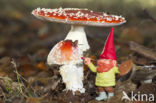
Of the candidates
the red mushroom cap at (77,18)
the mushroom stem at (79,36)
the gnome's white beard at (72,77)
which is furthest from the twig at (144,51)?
the gnome's white beard at (72,77)

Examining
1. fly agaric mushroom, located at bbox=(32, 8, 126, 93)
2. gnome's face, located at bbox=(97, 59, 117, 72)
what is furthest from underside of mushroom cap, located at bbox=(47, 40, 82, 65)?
gnome's face, located at bbox=(97, 59, 117, 72)

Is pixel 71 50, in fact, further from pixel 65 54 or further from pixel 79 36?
pixel 79 36

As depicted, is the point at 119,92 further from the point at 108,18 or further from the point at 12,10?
the point at 12,10

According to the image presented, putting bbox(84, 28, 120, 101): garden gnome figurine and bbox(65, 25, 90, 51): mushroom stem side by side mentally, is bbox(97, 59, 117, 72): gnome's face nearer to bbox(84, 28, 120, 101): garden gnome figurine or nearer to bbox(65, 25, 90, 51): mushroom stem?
bbox(84, 28, 120, 101): garden gnome figurine

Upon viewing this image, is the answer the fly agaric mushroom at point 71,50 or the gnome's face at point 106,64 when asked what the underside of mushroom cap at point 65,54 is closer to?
the fly agaric mushroom at point 71,50

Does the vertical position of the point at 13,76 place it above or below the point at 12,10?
below

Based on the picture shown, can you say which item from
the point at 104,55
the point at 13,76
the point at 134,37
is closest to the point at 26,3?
the point at 134,37

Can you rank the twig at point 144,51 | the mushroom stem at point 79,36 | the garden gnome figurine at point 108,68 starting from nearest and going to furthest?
the garden gnome figurine at point 108,68 → the mushroom stem at point 79,36 → the twig at point 144,51
